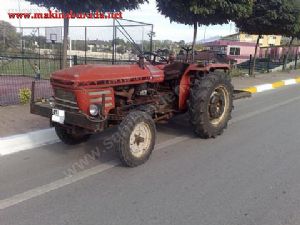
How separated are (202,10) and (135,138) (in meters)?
8.02

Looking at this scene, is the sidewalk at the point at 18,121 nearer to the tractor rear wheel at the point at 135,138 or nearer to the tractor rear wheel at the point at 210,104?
the tractor rear wheel at the point at 135,138

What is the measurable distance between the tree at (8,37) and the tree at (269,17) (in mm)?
13016

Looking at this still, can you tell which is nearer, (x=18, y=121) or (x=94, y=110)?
(x=94, y=110)

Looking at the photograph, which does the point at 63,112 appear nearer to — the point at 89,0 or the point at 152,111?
the point at 152,111

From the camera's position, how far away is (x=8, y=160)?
5496mm

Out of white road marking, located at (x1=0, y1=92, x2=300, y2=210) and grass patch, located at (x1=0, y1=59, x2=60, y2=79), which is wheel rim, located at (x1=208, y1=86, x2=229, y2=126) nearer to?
white road marking, located at (x1=0, y1=92, x2=300, y2=210)

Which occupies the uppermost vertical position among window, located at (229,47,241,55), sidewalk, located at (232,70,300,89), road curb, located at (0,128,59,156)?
window, located at (229,47,241,55)

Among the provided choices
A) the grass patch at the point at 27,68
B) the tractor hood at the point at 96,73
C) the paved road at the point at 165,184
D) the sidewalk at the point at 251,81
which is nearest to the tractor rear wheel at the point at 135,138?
the paved road at the point at 165,184

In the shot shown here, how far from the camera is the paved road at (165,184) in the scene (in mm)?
3826

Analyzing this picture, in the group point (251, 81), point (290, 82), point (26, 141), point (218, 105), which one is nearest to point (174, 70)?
point (218, 105)

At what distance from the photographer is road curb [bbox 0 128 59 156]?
19.3 ft

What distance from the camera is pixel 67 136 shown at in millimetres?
6000

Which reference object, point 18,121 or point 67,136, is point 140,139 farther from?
point 18,121

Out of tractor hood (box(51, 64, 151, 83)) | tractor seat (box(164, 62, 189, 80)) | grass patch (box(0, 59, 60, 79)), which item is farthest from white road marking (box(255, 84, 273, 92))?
tractor hood (box(51, 64, 151, 83))
